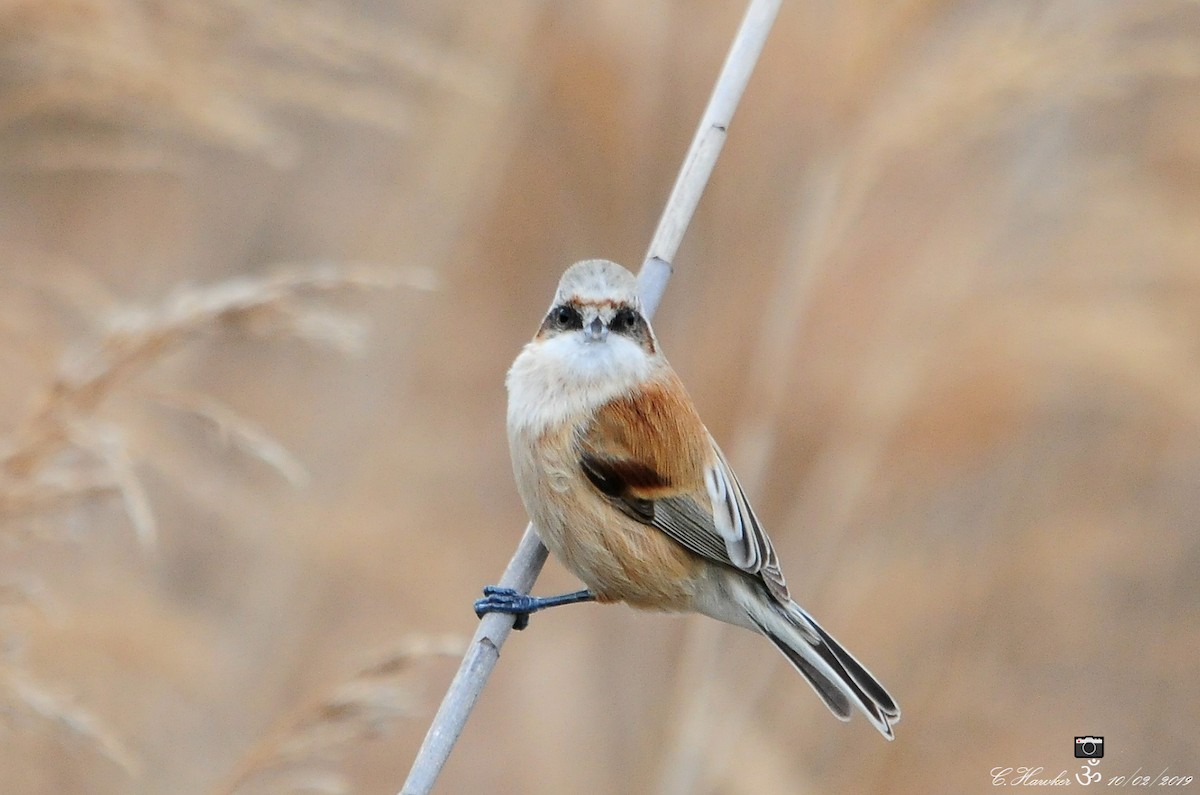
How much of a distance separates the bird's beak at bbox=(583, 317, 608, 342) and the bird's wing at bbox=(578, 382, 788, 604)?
207 mm

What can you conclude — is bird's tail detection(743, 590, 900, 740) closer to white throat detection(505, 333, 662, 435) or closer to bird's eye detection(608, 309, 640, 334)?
white throat detection(505, 333, 662, 435)

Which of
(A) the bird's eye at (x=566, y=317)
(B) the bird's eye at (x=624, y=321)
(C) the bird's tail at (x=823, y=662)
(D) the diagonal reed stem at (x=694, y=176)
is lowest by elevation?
(C) the bird's tail at (x=823, y=662)

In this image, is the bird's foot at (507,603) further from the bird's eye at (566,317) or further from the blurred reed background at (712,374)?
the bird's eye at (566,317)

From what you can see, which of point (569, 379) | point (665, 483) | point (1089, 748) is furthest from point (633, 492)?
point (1089, 748)

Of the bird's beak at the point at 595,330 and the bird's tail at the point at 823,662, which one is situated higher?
the bird's beak at the point at 595,330

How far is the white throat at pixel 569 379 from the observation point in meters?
2.54

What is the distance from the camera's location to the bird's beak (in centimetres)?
243

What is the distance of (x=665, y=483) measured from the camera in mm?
2586

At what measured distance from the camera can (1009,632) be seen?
335 centimetres
